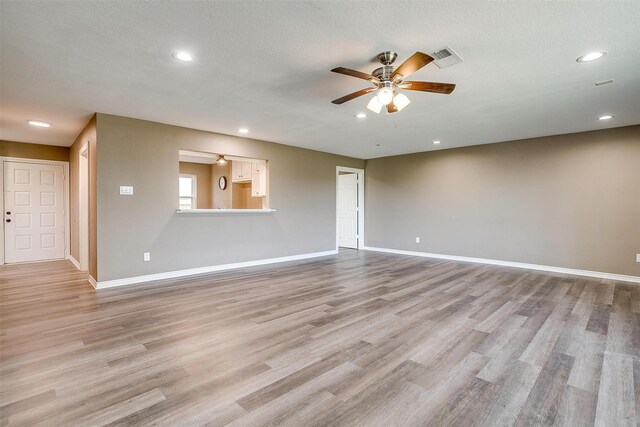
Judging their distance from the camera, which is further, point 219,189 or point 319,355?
point 219,189

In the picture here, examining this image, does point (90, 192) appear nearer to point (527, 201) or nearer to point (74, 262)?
point (74, 262)

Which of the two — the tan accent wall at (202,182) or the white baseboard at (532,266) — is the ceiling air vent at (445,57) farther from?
the tan accent wall at (202,182)

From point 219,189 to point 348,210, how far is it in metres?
3.93

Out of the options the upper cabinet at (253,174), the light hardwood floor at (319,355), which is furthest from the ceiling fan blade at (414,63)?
the upper cabinet at (253,174)

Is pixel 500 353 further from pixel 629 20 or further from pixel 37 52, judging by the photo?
pixel 37 52

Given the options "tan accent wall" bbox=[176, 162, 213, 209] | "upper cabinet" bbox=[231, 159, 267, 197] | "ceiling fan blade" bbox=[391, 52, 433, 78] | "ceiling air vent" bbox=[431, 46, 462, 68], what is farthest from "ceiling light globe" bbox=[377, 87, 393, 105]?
"tan accent wall" bbox=[176, 162, 213, 209]

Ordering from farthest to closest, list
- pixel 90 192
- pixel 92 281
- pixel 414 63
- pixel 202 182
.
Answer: pixel 202 182 → pixel 90 192 → pixel 92 281 → pixel 414 63

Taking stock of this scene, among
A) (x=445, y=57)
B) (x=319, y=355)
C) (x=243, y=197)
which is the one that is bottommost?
(x=319, y=355)

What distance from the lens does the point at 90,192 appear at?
452 centimetres

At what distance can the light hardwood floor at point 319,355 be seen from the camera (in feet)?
5.61

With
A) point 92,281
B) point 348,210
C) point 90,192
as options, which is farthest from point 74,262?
point 348,210

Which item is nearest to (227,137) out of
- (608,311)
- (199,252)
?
(199,252)

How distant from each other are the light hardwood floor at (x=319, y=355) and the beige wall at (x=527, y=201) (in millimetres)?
1146

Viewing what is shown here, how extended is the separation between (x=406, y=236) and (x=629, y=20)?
5738 millimetres
